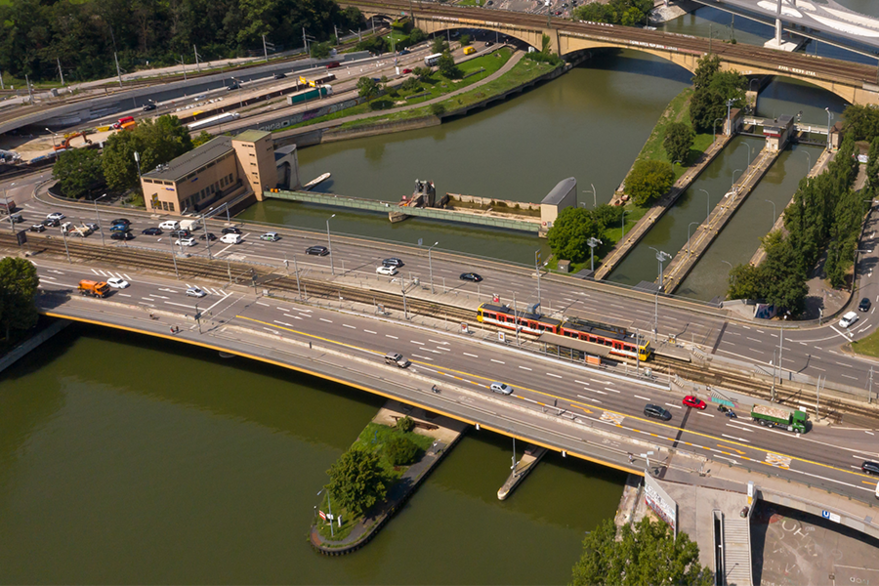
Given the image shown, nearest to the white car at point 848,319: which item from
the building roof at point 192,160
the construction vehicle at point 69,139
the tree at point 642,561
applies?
the tree at point 642,561

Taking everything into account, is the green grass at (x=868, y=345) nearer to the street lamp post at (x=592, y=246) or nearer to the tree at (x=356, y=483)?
the street lamp post at (x=592, y=246)

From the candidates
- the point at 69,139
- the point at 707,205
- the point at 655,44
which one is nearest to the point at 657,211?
the point at 707,205

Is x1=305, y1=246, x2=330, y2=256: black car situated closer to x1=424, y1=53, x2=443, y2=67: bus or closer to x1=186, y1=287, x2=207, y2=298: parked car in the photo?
x1=186, y1=287, x2=207, y2=298: parked car

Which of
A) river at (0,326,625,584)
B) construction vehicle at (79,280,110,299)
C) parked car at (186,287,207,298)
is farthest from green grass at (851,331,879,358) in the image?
construction vehicle at (79,280,110,299)

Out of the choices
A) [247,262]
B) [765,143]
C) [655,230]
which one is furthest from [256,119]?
[765,143]

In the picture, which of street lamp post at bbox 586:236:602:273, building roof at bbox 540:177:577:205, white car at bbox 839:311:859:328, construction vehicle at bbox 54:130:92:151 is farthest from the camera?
construction vehicle at bbox 54:130:92:151

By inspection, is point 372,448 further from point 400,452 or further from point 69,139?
point 69,139

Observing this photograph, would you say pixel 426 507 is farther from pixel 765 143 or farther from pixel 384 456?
pixel 765 143
